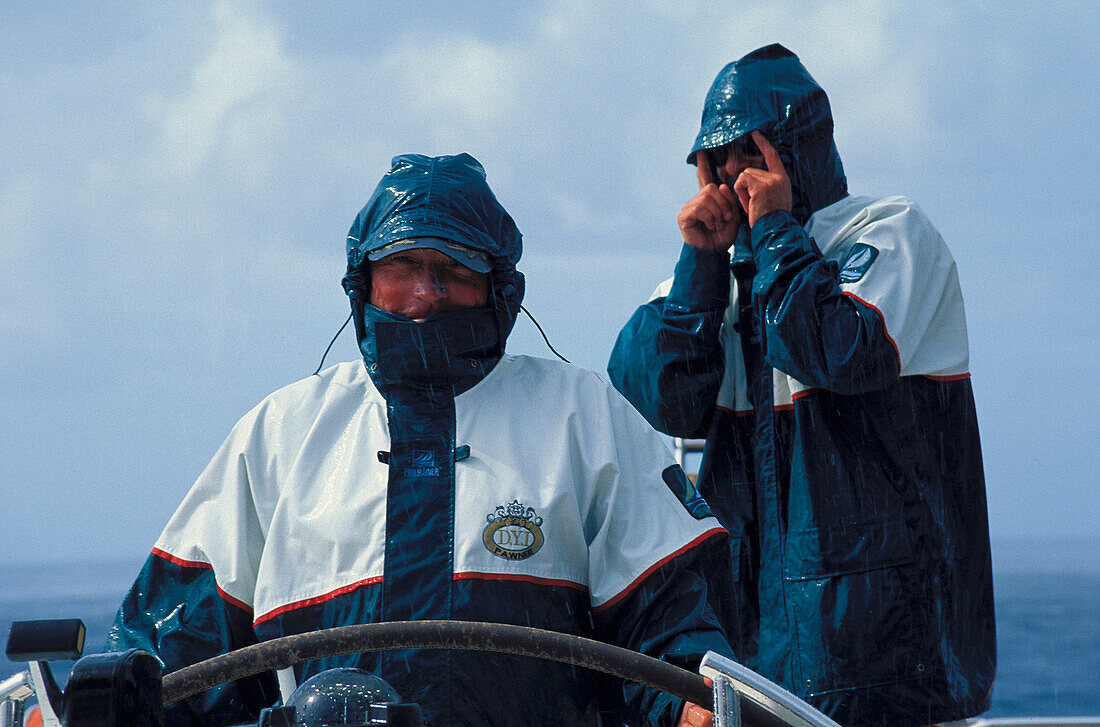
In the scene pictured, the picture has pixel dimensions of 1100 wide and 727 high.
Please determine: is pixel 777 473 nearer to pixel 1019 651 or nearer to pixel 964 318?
pixel 964 318

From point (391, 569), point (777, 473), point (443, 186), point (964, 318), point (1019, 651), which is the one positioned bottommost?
point (1019, 651)

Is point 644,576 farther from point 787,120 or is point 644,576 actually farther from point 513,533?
point 787,120

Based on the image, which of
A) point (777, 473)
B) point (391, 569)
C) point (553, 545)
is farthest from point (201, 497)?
point (777, 473)

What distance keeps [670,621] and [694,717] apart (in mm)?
244

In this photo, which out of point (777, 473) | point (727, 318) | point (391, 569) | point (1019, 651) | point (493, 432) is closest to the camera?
point (391, 569)

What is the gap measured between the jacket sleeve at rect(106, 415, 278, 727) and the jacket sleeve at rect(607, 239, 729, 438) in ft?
3.90

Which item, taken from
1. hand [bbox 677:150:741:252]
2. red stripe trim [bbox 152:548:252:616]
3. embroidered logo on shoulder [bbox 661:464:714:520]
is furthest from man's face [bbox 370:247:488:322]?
hand [bbox 677:150:741:252]

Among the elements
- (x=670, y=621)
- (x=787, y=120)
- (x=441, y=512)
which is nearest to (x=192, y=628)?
(x=441, y=512)

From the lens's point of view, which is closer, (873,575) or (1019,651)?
(873,575)

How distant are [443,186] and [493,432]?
1.78 feet

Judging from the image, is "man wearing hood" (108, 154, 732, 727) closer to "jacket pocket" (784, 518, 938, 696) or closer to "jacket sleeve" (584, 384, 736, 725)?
"jacket sleeve" (584, 384, 736, 725)

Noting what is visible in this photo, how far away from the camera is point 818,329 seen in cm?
295

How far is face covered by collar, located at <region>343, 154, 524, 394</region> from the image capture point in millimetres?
2516

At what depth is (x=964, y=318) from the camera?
3.15 m
